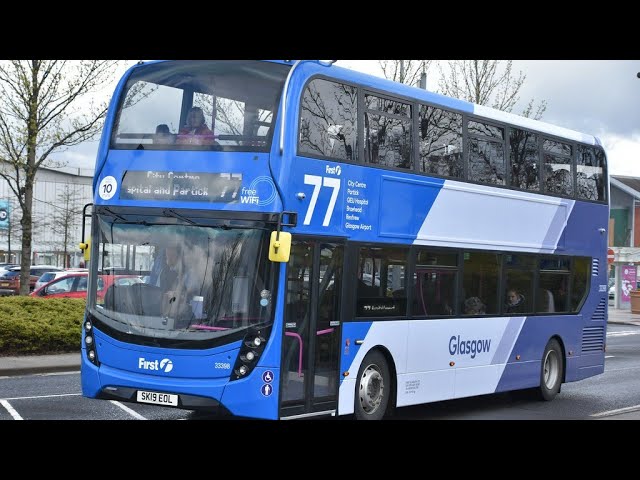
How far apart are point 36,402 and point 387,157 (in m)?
5.56

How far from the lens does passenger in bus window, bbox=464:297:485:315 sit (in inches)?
566

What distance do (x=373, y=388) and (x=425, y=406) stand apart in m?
3.23

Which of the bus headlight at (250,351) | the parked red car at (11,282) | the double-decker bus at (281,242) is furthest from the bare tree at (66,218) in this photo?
the bus headlight at (250,351)

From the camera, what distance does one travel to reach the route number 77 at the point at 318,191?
11.3 meters

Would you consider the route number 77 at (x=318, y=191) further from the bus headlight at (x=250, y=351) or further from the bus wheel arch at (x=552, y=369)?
the bus wheel arch at (x=552, y=369)

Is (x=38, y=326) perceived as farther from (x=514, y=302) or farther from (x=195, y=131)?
(x=195, y=131)

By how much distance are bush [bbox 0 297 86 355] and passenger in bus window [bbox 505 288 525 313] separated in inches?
354

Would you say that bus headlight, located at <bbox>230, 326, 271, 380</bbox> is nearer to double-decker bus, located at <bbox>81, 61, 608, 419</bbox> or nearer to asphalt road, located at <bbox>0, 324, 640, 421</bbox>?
double-decker bus, located at <bbox>81, 61, 608, 419</bbox>

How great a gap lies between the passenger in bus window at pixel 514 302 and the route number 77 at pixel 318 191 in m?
4.70

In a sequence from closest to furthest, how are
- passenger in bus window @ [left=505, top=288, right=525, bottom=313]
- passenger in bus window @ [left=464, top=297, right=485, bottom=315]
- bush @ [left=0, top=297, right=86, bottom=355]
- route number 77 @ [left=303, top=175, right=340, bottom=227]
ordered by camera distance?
route number 77 @ [left=303, top=175, right=340, bottom=227] < passenger in bus window @ [left=464, top=297, right=485, bottom=315] < passenger in bus window @ [left=505, top=288, right=525, bottom=313] < bush @ [left=0, top=297, right=86, bottom=355]

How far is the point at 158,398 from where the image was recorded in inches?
424

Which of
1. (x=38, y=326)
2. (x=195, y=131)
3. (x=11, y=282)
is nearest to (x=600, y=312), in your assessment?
(x=195, y=131)

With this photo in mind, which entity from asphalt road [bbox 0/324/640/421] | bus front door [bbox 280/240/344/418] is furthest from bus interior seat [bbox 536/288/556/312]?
bus front door [bbox 280/240/344/418]

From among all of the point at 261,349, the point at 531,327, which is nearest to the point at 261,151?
the point at 261,349
